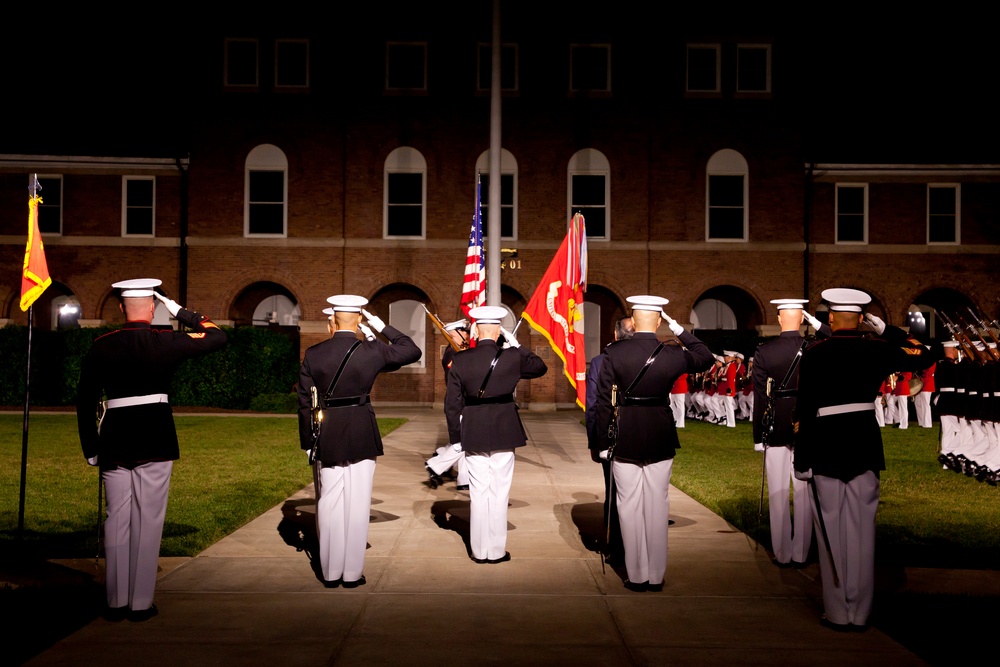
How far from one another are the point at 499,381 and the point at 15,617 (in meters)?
3.93

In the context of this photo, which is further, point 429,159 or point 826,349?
point 429,159

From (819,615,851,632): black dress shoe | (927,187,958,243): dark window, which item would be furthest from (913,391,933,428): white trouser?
(819,615,851,632): black dress shoe

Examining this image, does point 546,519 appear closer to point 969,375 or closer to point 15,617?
point 15,617

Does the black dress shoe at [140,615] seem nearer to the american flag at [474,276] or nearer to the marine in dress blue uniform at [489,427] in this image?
the marine in dress blue uniform at [489,427]

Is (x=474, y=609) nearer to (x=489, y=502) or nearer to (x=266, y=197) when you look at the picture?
(x=489, y=502)

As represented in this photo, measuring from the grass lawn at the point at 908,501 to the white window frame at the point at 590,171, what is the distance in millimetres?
11783

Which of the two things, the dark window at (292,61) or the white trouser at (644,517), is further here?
the dark window at (292,61)

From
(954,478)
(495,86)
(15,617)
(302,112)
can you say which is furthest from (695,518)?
(302,112)

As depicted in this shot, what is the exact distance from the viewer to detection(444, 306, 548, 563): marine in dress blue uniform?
24.4 feet

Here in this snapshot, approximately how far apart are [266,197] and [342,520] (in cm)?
2319

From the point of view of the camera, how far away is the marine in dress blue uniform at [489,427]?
7.45 metres

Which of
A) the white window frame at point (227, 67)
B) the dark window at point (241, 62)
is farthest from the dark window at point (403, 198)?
the dark window at point (241, 62)

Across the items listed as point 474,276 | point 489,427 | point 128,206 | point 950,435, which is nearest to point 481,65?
point 128,206

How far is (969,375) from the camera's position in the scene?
1359 centimetres
